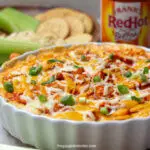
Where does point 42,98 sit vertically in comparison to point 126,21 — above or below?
below

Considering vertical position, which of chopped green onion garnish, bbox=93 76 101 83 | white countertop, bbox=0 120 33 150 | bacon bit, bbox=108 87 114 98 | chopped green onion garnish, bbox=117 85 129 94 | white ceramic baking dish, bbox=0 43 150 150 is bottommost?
white countertop, bbox=0 120 33 150

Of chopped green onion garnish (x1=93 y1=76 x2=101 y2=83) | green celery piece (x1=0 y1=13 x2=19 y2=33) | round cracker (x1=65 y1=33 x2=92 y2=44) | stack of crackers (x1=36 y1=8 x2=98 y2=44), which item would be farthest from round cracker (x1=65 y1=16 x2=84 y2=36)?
chopped green onion garnish (x1=93 y1=76 x2=101 y2=83)

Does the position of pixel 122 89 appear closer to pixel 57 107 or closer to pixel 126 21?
pixel 57 107

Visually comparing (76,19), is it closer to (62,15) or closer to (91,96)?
(62,15)

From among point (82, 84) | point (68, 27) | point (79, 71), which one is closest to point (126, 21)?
point (68, 27)

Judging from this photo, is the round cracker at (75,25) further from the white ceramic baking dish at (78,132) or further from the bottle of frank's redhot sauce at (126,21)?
the white ceramic baking dish at (78,132)

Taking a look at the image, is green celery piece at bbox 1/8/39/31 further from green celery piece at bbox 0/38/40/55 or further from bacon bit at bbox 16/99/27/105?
bacon bit at bbox 16/99/27/105

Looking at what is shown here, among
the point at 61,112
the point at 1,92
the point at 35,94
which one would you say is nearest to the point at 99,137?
the point at 61,112
